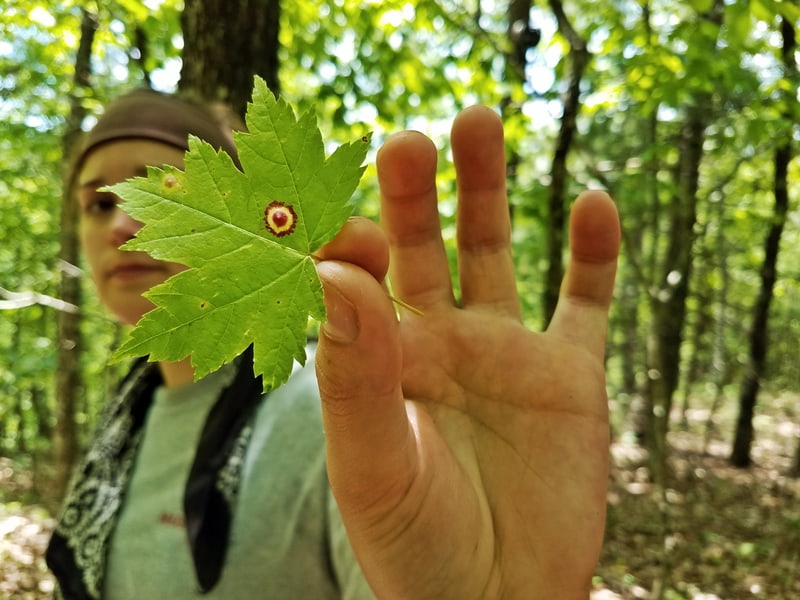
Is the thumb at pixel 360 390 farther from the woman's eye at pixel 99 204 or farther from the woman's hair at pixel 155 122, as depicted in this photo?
the woman's eye at pixel 99 204

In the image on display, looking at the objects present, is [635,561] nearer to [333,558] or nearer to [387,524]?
[333,558]

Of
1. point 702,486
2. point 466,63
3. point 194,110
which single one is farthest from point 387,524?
point 702,486

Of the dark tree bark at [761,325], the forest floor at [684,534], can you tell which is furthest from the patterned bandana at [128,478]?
the dark tree bark at [761,325]

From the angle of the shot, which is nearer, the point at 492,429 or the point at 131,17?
the point at 492,429

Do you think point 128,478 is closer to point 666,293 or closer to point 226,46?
point 226,46

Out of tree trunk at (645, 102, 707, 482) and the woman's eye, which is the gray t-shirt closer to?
the woman's eye
